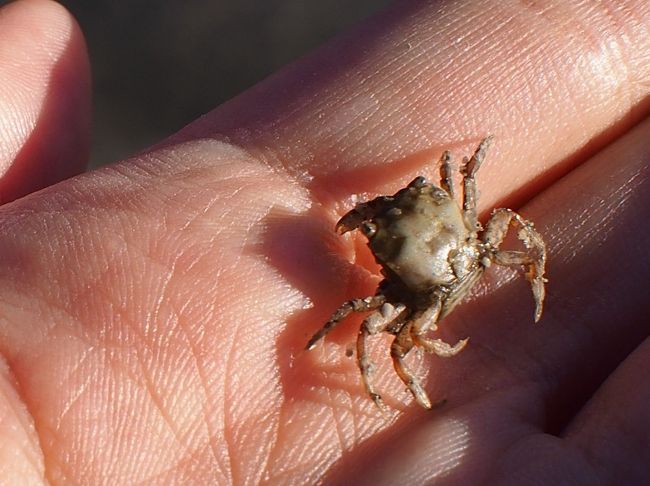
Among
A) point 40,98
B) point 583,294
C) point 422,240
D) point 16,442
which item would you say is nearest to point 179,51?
point 40,98

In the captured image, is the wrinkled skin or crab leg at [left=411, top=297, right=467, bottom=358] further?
crab leg at [left=411, top=297, right=467, bottom=358]

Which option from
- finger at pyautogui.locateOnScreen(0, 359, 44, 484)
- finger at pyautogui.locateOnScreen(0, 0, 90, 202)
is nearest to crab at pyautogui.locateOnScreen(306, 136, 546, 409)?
finger at pyautogui.locateOnScreen(0, 359, 44, 484)

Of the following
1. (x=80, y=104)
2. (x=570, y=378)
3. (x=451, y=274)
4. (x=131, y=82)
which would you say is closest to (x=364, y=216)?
(x=451, y=274)

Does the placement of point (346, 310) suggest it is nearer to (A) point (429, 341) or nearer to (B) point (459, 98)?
(A) point (429, 341)

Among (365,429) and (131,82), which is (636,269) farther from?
(131,82)

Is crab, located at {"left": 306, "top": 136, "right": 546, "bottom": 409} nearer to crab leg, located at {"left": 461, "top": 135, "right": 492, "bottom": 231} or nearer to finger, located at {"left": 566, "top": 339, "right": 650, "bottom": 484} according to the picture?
crab leg, located at {"left": 461, "top": 135, "right": 492, "bottom": 231}

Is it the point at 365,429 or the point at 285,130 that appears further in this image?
the point at 285,130
